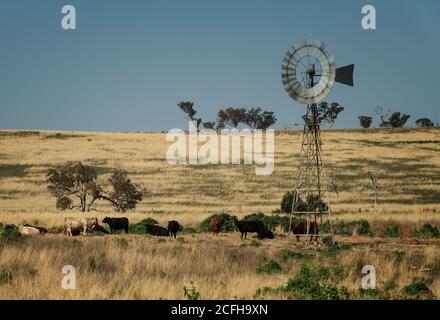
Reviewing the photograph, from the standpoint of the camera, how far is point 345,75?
23.9m

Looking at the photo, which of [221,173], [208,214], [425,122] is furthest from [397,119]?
[208,214]

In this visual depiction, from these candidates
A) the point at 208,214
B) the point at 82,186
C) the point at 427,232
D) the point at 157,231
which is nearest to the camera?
the point at 157,231

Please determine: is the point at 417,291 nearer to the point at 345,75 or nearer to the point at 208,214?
the point at 345,75

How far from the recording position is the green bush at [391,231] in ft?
94.2

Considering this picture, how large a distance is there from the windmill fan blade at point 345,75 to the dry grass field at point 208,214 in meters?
6.56

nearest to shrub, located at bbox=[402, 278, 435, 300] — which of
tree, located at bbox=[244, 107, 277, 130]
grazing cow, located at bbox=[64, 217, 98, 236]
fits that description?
grazing cow, located at bbox=[64, 217, 98, 236]

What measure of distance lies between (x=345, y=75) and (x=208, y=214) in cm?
1863

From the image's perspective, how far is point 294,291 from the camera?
1232cm

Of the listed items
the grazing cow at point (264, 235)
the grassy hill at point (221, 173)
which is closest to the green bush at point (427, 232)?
the grassy hill at point (221, 173)

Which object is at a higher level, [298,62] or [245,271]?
[298,62]

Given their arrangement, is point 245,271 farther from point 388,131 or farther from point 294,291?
point 388,131

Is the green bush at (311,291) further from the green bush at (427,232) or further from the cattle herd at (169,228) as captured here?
the green bush at (427,232)

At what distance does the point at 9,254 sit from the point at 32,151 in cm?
7949
